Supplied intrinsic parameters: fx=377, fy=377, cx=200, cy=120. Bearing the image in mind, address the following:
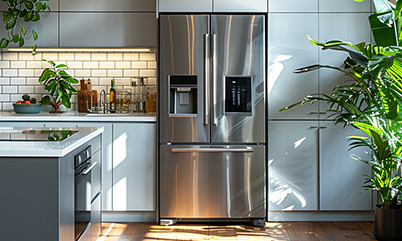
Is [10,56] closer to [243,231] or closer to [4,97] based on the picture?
[4,97]

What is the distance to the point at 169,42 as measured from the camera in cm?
314

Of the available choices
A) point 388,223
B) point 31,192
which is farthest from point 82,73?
point 388,223

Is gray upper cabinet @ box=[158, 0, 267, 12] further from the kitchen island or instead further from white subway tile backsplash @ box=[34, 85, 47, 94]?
the kitchen island

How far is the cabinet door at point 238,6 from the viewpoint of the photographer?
3.17 metres

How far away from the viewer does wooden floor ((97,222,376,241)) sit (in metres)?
2.96

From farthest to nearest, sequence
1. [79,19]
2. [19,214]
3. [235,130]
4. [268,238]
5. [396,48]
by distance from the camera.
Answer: [79,19] < [235,130] < [268,238] < [396,48] < [19,214]

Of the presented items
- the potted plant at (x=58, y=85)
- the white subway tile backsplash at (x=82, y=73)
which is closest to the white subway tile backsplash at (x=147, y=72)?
the white subway tile backsplash at (x=82, y=73)

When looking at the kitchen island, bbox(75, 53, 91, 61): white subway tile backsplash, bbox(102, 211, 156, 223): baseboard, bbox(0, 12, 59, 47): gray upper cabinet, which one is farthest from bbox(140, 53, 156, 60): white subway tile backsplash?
the kitchen island

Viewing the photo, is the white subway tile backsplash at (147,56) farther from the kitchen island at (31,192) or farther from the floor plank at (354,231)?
the floor plank at (354,231)

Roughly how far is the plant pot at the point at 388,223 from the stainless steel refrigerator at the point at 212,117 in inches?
35.1

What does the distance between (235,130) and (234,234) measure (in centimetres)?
85

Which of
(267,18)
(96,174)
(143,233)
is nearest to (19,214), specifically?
(96,174)

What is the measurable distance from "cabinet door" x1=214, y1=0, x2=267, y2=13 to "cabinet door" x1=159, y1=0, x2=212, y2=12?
76mm

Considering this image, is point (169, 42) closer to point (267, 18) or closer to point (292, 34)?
point (267, 18)
